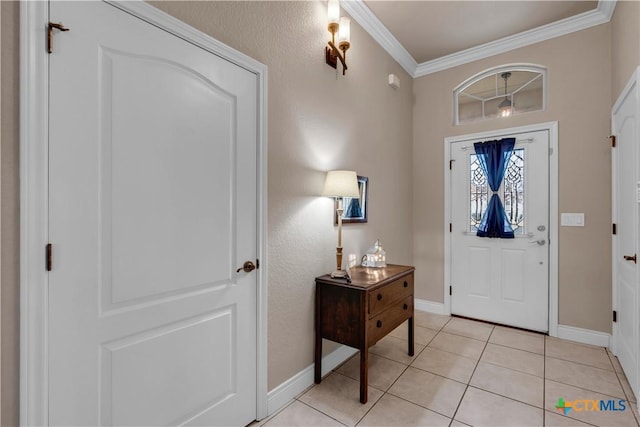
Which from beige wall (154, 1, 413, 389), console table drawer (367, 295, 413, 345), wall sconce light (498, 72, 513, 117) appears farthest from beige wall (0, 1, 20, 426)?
wall sconce light (498, 72, 513, 117)

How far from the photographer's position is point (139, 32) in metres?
1.31

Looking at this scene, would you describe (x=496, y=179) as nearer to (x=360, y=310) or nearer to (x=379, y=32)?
(x=379, y=32)

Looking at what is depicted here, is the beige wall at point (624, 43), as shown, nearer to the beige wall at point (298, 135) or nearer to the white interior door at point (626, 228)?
the white interior door at point (626, 228)

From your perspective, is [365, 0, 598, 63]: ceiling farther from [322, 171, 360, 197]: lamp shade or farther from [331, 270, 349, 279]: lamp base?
[331, 270, 349, 279]: lamp base

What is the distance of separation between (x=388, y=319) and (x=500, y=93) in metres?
2.78

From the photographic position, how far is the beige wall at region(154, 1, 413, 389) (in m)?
1.82

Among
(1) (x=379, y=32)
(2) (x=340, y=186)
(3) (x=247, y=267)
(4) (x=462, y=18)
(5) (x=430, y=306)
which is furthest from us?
(5) (x=430, y=306)

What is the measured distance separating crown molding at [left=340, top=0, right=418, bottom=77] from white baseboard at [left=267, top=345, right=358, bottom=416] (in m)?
2.82

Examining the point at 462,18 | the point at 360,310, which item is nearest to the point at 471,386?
the point at 360,310

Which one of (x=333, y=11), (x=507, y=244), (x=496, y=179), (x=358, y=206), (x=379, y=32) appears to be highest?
(x=379, y=32)

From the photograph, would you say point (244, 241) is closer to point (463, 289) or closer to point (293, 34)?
point (293, 34)

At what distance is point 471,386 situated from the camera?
2176 mm

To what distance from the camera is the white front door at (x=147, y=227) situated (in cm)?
112

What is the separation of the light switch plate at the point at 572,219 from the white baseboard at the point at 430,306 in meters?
1.52
